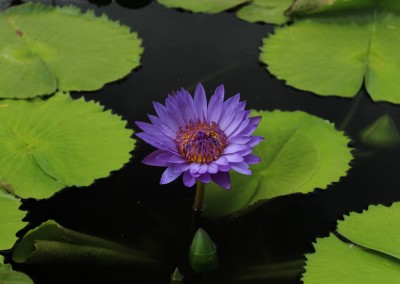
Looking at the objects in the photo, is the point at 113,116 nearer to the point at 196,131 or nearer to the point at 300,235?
the point at 196,131

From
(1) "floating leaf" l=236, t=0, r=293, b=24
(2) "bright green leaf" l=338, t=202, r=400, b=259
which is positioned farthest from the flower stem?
(1) "floating leaf" l=236, t=0, r=293, b=24

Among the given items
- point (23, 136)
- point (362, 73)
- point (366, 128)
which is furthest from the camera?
point (362, 73)

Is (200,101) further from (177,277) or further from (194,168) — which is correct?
(177,277)

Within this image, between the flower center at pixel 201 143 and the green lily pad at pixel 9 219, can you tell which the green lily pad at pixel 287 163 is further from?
the green lily pad at pixel 9 219

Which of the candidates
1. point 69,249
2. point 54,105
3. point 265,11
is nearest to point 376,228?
point 69,249

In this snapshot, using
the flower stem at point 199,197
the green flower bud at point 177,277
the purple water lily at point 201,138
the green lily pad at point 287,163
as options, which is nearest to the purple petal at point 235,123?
the purple water lily at point 201,138

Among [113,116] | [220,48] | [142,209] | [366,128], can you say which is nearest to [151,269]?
[142,209]
